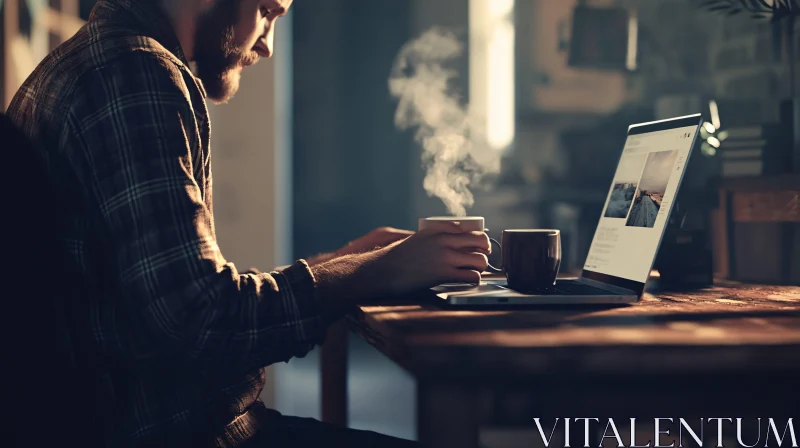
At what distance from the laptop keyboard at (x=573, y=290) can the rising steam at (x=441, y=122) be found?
0.53 m

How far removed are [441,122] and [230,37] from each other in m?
1.10

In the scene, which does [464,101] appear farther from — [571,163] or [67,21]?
[67,21]

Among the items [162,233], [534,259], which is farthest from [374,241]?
[162,233]

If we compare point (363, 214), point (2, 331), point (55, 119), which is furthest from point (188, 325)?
point (363, 214)

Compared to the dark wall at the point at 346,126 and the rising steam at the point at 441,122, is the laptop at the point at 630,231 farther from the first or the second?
the dark wall at the point at 346,126

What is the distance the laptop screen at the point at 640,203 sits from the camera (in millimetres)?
1186

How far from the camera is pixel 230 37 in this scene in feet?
4.36

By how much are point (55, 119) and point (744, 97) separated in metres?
3.35

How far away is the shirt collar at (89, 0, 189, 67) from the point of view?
1116 mm

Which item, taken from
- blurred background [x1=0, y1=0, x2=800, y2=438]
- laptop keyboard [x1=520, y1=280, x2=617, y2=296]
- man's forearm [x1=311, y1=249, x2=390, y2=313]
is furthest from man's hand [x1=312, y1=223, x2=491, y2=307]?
blurred background [x1=0, y1=0, x2=800, y2=438]

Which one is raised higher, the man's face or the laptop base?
the man's face

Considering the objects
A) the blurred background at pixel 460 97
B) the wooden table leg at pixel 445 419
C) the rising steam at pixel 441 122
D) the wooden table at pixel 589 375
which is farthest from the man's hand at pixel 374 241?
the blurred background at pixel 460 97

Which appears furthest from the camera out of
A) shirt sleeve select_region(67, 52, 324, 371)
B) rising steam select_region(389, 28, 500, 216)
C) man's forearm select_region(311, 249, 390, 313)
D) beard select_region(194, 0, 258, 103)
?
rising steam select_region(389, 28, 500, 216)

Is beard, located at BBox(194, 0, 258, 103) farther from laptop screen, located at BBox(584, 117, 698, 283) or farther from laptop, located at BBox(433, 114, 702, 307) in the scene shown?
laptop screen, located at BBox(584, 117, 698, 283)
